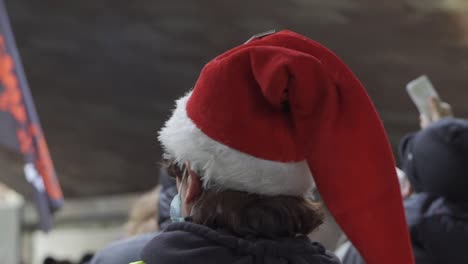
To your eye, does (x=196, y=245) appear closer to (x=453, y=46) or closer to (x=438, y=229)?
(x=438, y=229)

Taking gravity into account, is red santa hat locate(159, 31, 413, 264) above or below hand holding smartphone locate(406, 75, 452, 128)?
above

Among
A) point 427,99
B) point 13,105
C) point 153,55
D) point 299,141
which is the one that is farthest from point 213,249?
point 153,55

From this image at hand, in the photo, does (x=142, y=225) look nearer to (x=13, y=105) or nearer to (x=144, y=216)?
(x=144, y=216)

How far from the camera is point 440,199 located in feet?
6.31

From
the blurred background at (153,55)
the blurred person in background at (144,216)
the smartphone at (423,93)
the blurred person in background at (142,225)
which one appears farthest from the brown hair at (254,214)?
the blurred background at (153,55)

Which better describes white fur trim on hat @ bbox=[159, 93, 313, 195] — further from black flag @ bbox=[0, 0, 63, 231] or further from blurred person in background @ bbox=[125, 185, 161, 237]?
black flag @ bbox=[0, 0, 63, 231]

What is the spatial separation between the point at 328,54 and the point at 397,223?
29 cm

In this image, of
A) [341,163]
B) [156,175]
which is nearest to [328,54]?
[341,163]

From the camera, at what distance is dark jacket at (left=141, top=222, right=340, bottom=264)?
1106mm

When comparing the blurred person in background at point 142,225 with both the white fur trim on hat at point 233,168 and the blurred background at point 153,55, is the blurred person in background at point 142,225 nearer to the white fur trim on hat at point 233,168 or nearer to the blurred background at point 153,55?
the white fur trim on hat at point 233,168

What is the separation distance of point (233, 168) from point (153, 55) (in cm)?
560

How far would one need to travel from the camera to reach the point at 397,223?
117 cm

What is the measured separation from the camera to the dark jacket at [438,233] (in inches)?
72.7

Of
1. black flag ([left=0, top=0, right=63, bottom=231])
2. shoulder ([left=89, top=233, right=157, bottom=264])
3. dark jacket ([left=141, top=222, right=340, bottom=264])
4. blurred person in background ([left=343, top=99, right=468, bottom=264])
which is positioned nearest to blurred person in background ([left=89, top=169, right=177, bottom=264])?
shoulder ([left=89, top=233, right=157, bottom=264])
